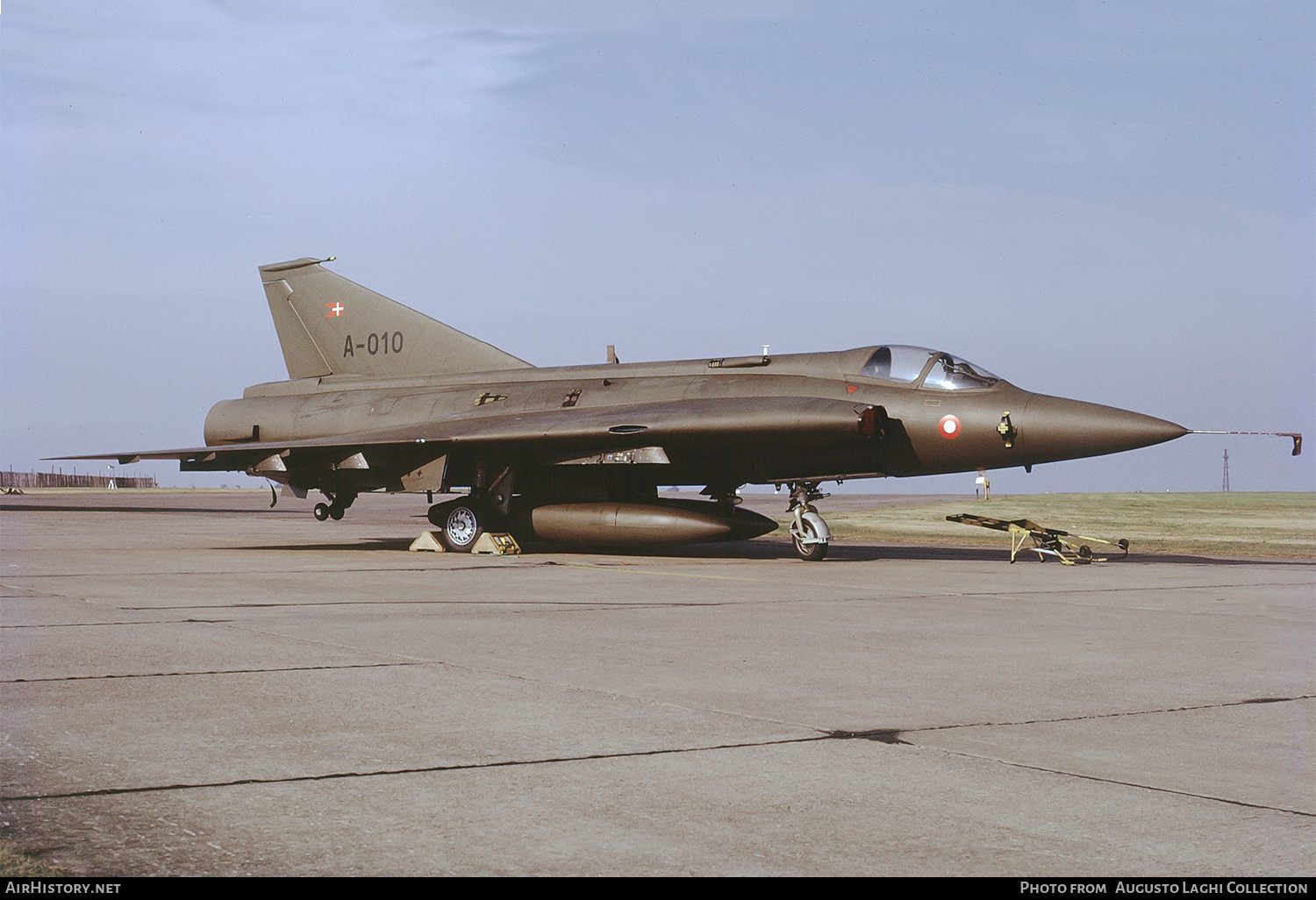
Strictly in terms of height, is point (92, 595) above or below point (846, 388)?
below

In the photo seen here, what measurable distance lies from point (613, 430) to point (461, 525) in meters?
3.45

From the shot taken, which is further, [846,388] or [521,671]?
[846,388]

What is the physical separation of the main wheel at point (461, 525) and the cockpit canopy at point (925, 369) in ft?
21.3

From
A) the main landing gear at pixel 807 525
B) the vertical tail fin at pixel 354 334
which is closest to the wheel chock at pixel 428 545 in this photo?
the vertical tail fin at pixel 354 334

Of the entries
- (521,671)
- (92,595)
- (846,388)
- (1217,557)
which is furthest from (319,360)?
(521,671)

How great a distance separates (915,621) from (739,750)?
4922 mm

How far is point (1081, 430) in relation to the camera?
15789 mm

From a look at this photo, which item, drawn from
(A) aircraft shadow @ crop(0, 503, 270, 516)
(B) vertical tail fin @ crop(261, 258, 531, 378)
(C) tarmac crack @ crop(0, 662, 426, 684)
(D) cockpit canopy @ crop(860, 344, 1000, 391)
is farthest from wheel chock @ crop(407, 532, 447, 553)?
(A) aircraft shadow @ crop(0, 503, 270, 516)

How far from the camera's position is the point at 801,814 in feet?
13.1

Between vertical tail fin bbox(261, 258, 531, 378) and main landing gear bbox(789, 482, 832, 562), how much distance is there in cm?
650

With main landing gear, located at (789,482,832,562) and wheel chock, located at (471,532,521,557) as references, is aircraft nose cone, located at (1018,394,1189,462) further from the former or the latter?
wheel chock, located at (471,532,521,557)

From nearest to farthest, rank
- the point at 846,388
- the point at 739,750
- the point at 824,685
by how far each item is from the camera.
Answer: the point at 739,750 < the point at 824,685 < the point at 846,388

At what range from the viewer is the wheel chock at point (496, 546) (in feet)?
61.5

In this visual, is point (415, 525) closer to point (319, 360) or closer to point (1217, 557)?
point (319, 360)
